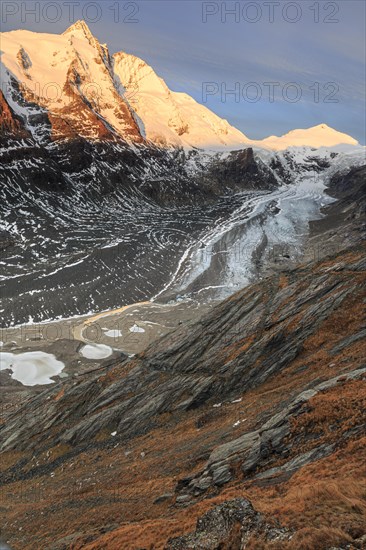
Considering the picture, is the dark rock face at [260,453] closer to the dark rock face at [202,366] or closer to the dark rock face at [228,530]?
the dark rock face at [228,530]

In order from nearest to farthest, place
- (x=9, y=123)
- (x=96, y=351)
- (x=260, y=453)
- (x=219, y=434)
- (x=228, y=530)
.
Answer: (x=228, y=530) < (x=260, y=453) < (x=219, y=434) < (x=96, y=351) < (x=9, y=123)

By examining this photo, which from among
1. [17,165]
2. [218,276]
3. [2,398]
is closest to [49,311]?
[2,398]

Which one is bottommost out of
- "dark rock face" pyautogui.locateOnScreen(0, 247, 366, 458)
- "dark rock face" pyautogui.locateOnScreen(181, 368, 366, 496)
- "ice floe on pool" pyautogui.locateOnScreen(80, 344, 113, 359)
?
"ice floe on pool" pyautogui.locateOnScreen(80, 344, 113, 359)

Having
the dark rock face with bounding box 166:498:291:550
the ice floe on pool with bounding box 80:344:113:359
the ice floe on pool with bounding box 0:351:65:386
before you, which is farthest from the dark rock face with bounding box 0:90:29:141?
the dark rock face with bounding box 166:498:291:550

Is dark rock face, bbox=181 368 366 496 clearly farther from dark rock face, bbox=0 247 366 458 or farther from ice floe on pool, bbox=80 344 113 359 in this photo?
ice floe on pool, bbox=80 344 113 359

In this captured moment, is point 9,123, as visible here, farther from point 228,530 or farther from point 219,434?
point 228,530

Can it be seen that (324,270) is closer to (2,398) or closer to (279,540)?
(279,540)

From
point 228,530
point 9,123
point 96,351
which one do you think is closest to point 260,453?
point 228,530
